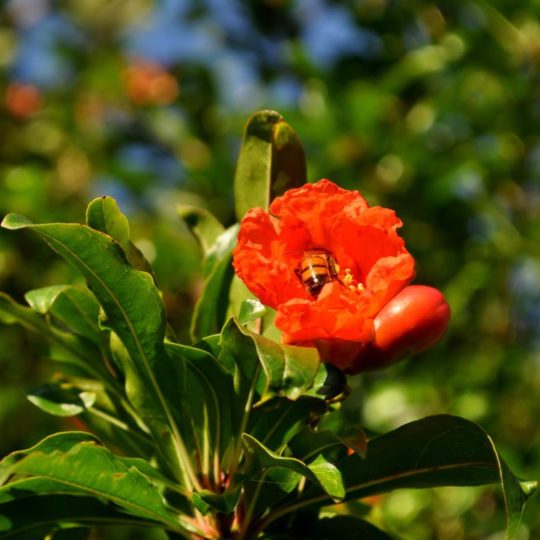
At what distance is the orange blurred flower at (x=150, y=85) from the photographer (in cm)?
353

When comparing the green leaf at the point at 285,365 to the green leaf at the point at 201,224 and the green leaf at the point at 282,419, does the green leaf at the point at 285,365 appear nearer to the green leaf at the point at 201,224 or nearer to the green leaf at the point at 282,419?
the green leaf at the point at 282,419

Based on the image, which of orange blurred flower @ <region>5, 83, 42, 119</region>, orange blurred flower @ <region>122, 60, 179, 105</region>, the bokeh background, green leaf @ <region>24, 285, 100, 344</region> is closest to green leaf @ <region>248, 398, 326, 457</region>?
green leaf @ <region>24, 285, 100, 344</region>

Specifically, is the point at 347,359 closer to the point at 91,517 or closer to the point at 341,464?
the point at 341,464

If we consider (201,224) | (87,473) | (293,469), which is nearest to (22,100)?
(201,224)

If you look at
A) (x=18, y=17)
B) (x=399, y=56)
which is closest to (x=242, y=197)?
(x=399, y=56)

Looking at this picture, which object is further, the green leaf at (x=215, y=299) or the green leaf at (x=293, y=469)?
the green leaf at (x=215, y=299)

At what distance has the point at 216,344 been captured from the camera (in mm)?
961

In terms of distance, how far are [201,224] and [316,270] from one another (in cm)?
24

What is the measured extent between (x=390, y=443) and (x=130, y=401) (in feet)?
0.98

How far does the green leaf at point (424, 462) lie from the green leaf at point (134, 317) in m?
0.15

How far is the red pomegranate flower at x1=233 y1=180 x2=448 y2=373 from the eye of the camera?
923mm

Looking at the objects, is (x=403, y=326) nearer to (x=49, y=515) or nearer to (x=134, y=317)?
(x=134, y=317)

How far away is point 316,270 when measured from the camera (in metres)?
1.04

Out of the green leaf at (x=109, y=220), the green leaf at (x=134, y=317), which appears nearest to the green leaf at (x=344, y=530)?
the green leaf at (x=134, y=317)
